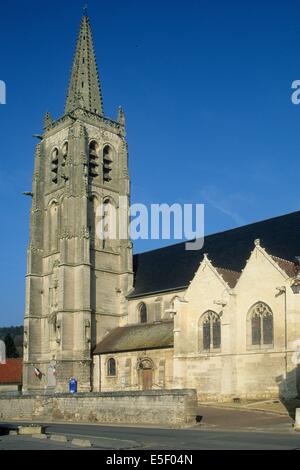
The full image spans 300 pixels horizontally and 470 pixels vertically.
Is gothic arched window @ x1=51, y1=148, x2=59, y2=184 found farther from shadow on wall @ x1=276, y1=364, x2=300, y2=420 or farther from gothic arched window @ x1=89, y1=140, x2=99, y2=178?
shadow on wall @ x1=276, y1=364, x2=300, y2=420

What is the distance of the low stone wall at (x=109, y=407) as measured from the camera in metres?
23.3

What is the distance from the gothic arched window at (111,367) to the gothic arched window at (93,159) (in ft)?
48.4

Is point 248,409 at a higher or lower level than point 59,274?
lower

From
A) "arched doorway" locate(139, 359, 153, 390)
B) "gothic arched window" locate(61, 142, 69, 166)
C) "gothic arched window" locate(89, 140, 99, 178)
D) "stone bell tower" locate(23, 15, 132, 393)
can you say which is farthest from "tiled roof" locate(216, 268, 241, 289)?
"gothic arched window" locate(61, 142, 69, 166)

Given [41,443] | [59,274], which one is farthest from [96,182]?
[41,443]

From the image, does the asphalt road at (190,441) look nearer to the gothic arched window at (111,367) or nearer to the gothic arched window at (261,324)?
the gothic arched window at (261,324)

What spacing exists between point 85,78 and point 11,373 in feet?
89.9

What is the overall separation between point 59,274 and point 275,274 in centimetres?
1852

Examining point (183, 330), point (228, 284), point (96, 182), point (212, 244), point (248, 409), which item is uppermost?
point (96, 182)

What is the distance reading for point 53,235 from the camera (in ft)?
160

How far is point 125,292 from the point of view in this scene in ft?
157

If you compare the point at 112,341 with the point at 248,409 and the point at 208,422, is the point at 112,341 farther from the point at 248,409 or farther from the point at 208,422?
the point at 208,422
